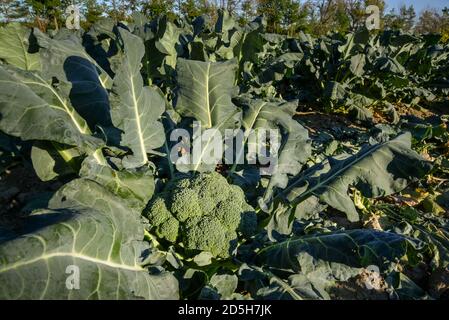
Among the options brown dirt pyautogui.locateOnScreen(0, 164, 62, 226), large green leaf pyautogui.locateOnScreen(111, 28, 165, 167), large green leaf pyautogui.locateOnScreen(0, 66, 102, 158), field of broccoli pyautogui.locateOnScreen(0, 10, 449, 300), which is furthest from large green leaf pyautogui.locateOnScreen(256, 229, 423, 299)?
brown dirt pyautogui.locateOnScreen(0, 164, 62, 226)

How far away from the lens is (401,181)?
208 cm

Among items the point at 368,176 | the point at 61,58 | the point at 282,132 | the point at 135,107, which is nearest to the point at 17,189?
the point at 61,58

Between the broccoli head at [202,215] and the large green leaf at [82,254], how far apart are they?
251mm

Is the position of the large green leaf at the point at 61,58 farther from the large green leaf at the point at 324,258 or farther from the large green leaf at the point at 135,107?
the large green leaf at the point at 324,258

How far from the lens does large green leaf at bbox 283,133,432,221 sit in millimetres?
2021

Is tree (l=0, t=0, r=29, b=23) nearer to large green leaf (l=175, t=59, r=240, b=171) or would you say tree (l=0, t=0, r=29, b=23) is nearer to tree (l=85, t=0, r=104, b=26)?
tree (l=85, t=0, r=104, b=26)

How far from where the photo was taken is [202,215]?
6.98ft

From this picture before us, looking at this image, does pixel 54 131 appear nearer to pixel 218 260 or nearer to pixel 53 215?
pixel 53 215

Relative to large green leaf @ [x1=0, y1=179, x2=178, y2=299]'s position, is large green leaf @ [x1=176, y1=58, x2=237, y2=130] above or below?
above

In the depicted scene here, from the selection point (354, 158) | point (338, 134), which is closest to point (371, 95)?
point (338, 134)

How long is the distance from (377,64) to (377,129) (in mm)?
2682

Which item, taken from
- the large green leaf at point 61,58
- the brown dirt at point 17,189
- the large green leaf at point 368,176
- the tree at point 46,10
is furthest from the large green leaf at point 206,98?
the tree at point 46,10

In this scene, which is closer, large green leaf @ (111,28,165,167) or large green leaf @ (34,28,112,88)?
large green leaf @ (111,28,165,167)

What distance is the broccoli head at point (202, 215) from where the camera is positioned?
201 centimetres
